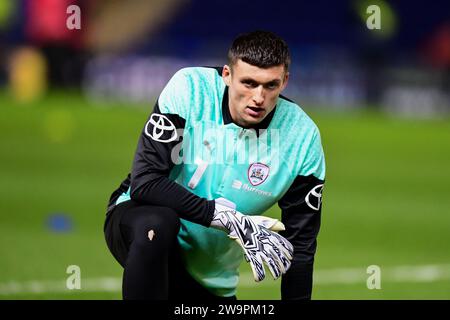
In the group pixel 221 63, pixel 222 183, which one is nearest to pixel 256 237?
pixel 222 183

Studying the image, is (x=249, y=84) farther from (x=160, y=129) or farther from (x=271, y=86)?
(x=160, y=129)

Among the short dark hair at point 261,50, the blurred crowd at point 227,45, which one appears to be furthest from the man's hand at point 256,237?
the blurred crowd at point 227,45

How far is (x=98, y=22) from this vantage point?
2866 centimetres

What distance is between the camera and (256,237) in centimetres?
586

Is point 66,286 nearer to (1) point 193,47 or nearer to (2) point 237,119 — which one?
(2) point 237,119

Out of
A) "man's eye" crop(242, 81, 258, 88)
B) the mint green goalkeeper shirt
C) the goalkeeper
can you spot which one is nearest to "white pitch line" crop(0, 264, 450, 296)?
the goalkeeper

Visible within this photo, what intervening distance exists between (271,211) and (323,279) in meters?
3.69

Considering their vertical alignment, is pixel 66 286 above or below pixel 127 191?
below

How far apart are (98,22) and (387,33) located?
7547 mm

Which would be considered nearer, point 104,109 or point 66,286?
point 66,286

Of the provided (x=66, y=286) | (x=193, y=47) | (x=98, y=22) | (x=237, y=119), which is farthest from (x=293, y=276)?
(x=98, y=22)

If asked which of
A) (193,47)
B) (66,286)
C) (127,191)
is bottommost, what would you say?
(66,286)

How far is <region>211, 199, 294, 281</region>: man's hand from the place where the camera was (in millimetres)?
5848

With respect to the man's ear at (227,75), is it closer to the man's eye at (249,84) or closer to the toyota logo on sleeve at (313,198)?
the man's eye at (249,84)
